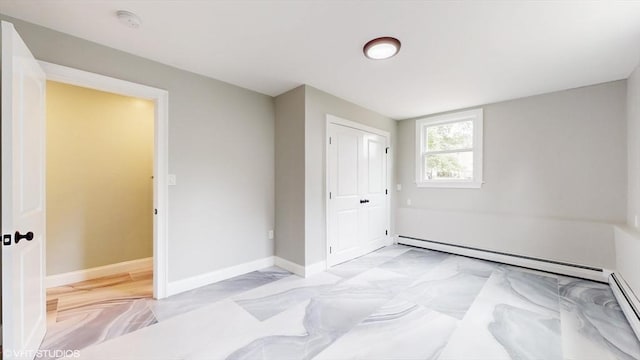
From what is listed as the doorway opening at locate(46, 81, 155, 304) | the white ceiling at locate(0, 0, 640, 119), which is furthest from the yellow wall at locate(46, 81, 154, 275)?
the white ceiling at locate(0, 0, 640, 119)

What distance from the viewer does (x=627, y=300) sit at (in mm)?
2359

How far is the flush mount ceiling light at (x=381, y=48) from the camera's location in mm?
2195

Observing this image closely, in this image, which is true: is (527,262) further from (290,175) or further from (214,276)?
(214,276)

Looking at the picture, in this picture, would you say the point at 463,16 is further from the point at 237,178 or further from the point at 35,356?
the point at 35,356

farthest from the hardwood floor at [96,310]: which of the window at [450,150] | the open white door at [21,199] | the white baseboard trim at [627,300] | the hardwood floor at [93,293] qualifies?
the window at [450,150]

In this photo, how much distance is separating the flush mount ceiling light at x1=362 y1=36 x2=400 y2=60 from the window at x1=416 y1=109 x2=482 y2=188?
2.44m

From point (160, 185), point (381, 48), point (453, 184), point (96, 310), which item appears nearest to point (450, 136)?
point (453, 184)

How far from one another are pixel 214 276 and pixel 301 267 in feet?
3.40

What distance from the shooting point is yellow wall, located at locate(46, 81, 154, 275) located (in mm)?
2982

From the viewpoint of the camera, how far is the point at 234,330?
208cm

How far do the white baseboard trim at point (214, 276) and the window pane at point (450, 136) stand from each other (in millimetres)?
3371

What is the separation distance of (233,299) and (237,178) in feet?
4.65

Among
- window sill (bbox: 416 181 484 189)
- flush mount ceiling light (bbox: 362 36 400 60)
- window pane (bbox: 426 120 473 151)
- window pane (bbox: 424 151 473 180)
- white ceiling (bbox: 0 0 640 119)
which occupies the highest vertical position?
white ceiling (bbox: 0 0 640 119)

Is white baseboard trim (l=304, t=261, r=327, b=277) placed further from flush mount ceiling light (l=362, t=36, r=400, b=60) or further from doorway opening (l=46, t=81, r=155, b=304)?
flush mount ceiling light (l=362, t=36, r=400, b=60)
